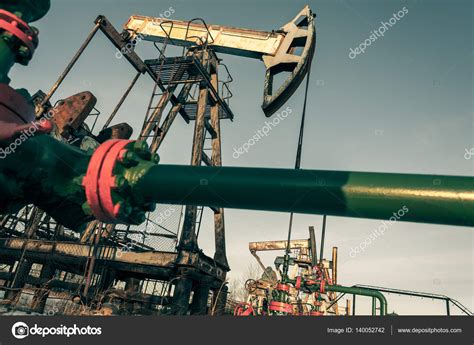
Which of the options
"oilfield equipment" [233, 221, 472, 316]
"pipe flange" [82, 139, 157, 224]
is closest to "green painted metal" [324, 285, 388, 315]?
"oilfield equipment" [233, 221, 472, 316]

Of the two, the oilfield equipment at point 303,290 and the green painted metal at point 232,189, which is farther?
the oilfield equipment at point 303,290

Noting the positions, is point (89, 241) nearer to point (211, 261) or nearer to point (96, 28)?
point (211, 261)

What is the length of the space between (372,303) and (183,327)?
5498 mm

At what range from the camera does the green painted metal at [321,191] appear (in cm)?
73

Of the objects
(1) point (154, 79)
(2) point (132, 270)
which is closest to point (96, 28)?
(1) point (154, 79)

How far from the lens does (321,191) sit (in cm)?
81

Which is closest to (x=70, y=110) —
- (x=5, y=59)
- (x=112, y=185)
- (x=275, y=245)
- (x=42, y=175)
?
(x=5, y=59)

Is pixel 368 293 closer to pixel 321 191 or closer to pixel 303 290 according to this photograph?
pixel 303 290

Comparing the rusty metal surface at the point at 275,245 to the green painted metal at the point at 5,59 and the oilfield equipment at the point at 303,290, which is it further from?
the green painted metal at the point at 5,59

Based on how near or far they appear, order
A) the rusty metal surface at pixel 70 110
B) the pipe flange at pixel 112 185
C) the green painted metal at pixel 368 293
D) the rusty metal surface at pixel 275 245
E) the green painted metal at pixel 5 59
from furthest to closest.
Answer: the rusty metal surface at pixel 275 245 → the green painted metal at pixel 368 293 → the rusty metal surface at pixel 70 110 → the green painted metal at pixel 5 59 → the pipe flange at pixel 112 185

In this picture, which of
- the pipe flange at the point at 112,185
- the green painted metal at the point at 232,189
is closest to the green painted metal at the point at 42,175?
the green painted metal at the point at 232,189

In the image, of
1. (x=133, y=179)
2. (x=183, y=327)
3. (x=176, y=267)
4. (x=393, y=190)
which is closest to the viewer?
(x=393, y=190)

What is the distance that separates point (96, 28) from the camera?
27.7ft

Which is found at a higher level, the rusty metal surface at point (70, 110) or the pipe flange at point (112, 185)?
the rusty metal surface at point (70, 110)
